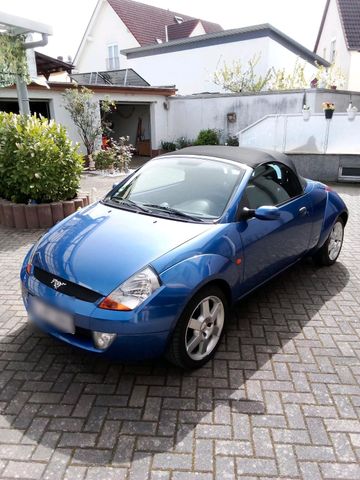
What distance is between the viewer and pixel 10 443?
2.33m

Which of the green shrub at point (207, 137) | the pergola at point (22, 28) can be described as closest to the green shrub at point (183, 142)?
the green shrub at point (207, 137)

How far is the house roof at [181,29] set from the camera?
26.8m

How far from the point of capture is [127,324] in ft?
8.27

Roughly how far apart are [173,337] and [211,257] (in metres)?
0.65

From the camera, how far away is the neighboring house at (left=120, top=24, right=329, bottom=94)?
19625 millimetres

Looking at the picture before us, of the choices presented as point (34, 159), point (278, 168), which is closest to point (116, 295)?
point (278, 168)

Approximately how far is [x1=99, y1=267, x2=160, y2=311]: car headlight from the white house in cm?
1963

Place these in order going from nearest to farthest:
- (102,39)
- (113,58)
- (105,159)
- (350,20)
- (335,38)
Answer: (105,159)
(350,20)
(335,38)
(113,58)
(102,39)

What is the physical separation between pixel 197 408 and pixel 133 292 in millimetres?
901

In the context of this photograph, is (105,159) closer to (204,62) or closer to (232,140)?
(232,140)

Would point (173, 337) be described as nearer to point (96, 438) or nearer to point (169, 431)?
point (169, 431)

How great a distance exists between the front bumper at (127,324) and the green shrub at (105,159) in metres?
10.6

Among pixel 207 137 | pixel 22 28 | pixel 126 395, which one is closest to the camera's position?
pixel 126 395

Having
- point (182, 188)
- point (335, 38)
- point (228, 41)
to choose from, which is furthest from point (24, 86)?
point (335, 38)
